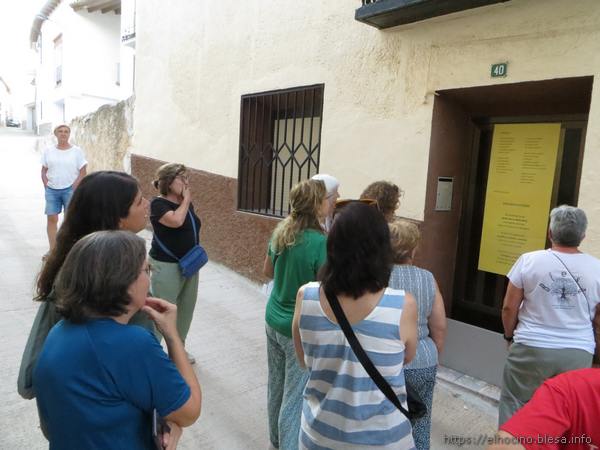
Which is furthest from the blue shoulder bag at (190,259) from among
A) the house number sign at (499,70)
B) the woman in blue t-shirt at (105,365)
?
the house number sign at (499,70)

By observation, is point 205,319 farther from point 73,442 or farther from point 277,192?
point 73,442

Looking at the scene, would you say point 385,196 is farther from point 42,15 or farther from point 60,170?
point 42,15

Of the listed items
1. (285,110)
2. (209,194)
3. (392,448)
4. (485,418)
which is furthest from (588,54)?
(209,194)

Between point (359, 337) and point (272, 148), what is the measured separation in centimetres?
416

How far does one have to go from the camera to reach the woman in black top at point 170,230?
309 cm

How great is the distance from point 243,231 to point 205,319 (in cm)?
140

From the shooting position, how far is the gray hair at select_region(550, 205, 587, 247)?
235 centimetres

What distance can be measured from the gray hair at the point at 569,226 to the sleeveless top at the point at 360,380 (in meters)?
1.22

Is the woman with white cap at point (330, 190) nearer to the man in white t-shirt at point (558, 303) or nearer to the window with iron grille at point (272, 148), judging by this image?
the man in white t-shirt at point (558, 303)

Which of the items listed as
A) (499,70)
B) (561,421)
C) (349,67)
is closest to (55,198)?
(349,67)

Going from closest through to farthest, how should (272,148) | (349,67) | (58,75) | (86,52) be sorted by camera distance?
(349,67) < (272,148) < (86,52) < (58,75)

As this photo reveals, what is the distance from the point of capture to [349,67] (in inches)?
173

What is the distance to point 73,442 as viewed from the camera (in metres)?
1.27

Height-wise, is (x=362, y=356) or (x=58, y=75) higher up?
(x=58, y=75)
